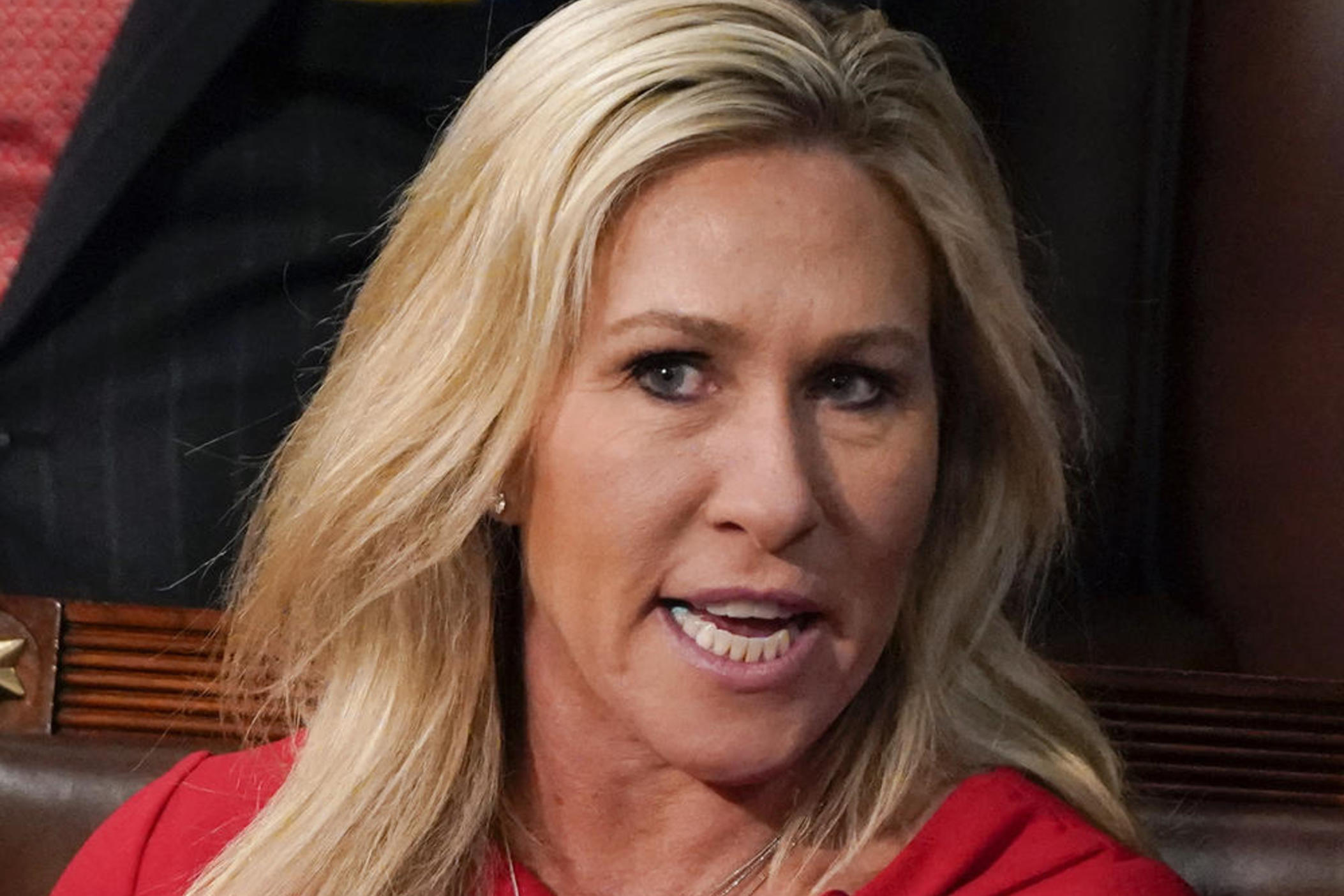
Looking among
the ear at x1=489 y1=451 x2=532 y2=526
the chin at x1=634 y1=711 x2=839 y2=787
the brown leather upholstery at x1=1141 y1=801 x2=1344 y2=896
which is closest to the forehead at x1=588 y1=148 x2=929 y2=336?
the ear at x1=489 y1=451 x2=532 y2=526

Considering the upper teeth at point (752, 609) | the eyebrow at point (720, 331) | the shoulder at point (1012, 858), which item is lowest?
the shoulder at point (1012, 858)

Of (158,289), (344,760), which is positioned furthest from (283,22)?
(344,760)

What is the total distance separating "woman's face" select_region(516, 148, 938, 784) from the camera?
1.13 m

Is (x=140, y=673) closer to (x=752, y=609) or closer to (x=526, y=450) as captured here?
(x=526, y=450)

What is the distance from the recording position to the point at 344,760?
1335 millimetres

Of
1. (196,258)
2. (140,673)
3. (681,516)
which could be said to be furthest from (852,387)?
(140,673)

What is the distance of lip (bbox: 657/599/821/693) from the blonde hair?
0.15 m

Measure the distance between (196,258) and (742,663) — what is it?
576mm

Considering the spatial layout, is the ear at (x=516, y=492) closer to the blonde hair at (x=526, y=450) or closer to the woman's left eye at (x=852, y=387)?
the blonde hair at (x=526, y=450)

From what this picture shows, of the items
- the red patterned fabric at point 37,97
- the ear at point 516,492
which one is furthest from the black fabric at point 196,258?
the ear at point 516,492

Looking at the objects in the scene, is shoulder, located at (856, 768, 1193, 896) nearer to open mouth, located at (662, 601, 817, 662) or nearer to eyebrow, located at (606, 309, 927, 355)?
open mouth, located at (662, 601, 817, 662)

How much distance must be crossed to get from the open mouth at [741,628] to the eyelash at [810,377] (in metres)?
0.12

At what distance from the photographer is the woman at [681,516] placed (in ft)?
3.73

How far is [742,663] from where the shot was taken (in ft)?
3.71
